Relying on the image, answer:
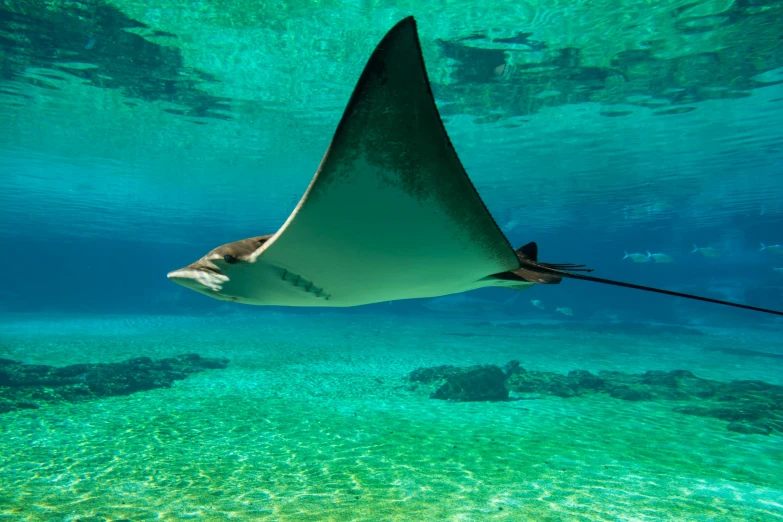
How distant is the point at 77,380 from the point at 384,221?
11977 mm

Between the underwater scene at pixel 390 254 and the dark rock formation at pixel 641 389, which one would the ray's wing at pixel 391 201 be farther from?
the dark rock formation at pixel 641 389

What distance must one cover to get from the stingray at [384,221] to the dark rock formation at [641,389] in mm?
8046

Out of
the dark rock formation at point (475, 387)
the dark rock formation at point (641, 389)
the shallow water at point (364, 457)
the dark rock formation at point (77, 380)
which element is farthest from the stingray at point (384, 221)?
the dark rock formation at point (77, 380)

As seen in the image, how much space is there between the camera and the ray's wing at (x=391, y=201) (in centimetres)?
187

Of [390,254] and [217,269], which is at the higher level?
[390,254]

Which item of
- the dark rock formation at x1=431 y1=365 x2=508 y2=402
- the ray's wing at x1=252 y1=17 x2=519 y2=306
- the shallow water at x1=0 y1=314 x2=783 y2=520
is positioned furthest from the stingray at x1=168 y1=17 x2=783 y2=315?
the dark rock formation at x1=431 y1=365 x2=508 y2=402

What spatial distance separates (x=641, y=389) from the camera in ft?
36.9

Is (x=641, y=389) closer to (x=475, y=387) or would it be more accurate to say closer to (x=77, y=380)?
(x=475, y=387)

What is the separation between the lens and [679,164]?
2197cm

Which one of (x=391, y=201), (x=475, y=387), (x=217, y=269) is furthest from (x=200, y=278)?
(x=475, y=387)

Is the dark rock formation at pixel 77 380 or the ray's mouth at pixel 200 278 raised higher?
the ray's mouth at pixel 200 278

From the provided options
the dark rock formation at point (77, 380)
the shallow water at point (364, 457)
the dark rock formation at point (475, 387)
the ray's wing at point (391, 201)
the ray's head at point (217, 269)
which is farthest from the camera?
the dark rock formation at point (475, 387)

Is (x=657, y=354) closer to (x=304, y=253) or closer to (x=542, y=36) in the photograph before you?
(x=542, y=36)

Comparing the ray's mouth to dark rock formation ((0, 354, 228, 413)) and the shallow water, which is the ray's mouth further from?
dark rock formation ((0, 354, 228, 413))
